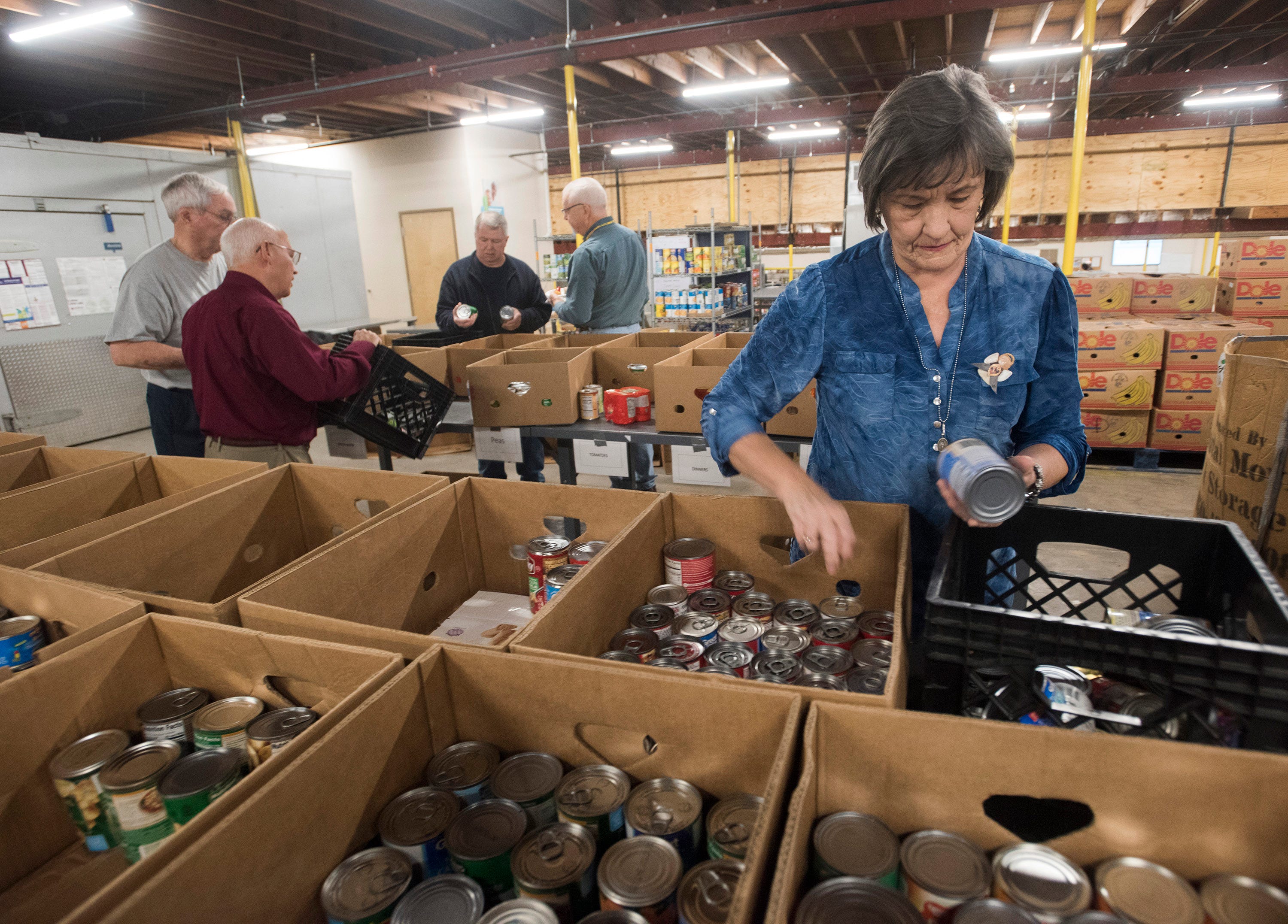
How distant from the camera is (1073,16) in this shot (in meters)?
8.16

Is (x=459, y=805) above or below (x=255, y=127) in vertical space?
below

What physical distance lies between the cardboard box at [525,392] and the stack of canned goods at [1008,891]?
288cm

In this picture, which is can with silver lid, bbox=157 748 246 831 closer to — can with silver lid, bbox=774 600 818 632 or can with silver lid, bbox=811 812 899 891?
can with silver lid, bbox=811 812 899 891

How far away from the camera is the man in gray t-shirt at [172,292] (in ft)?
9.74

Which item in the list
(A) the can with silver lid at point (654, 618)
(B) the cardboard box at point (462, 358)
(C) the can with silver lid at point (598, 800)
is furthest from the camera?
(B) the cardboard box at point (462, 358)

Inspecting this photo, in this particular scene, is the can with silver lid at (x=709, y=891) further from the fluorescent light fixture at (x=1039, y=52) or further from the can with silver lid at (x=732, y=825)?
the fluorescent light fixture at (x=1039, y=52)

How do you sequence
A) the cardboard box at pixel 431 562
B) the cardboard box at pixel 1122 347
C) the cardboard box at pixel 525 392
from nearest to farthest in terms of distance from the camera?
1. the cardboard box at pixel 431 562
2. the cardboard box at pixel 525 392
3. the cardboard box at pixel 1122 347

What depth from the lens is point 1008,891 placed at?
0.75 m

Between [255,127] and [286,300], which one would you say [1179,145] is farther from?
[255,127]

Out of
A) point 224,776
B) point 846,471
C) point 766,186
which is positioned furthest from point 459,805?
point 766,186

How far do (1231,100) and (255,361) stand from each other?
1228cm

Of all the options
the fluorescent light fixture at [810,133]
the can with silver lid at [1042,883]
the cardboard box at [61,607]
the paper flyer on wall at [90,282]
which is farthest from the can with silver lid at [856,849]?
the fluorescent light fixture at [810,133]

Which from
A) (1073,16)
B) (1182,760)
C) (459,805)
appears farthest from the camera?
(1073,16)

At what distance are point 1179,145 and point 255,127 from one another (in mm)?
14347
